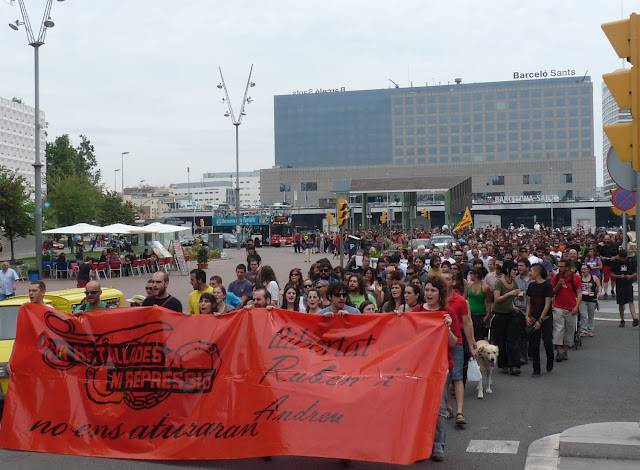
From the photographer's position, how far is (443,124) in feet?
460

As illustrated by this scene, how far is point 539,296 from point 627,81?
16.8ft

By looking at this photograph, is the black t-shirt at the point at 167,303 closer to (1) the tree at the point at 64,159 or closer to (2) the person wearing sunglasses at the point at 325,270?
(2) the person wearing sunglasses at the point at 325,270

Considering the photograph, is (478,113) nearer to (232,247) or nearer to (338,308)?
(232,247)

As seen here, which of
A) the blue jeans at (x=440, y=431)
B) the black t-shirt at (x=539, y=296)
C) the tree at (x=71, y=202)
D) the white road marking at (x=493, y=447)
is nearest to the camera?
the blue jeans at (x=440, y=431)

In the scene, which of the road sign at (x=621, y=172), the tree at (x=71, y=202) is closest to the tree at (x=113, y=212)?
the tree at (x=71, y=202)

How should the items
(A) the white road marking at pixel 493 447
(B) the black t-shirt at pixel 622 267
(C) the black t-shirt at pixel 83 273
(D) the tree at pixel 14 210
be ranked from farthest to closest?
(D) the tree at pixel 14 210
(C) the black t-shirt at pixel 83 273
(B) the black t-shirt at pixel 622 267
(A) the white road marking at pixel 493 447

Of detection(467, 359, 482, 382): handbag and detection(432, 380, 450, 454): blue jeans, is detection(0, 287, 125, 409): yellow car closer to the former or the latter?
detection(432, 380, 450, 454): blue jeans

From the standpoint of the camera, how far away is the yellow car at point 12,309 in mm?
9461

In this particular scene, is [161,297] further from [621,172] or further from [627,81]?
[627,81]

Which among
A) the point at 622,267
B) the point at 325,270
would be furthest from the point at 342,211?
the point at 622,267

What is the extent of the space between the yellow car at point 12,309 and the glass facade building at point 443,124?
121m

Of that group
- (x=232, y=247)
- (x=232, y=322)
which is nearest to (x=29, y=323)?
(x=232, y=322)

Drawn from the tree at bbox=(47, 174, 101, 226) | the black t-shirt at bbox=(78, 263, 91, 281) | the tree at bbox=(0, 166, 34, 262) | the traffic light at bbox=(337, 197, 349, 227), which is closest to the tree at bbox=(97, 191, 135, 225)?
the tree at bbox=(47, 174, 101, 226)

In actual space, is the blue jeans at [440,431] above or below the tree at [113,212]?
below
